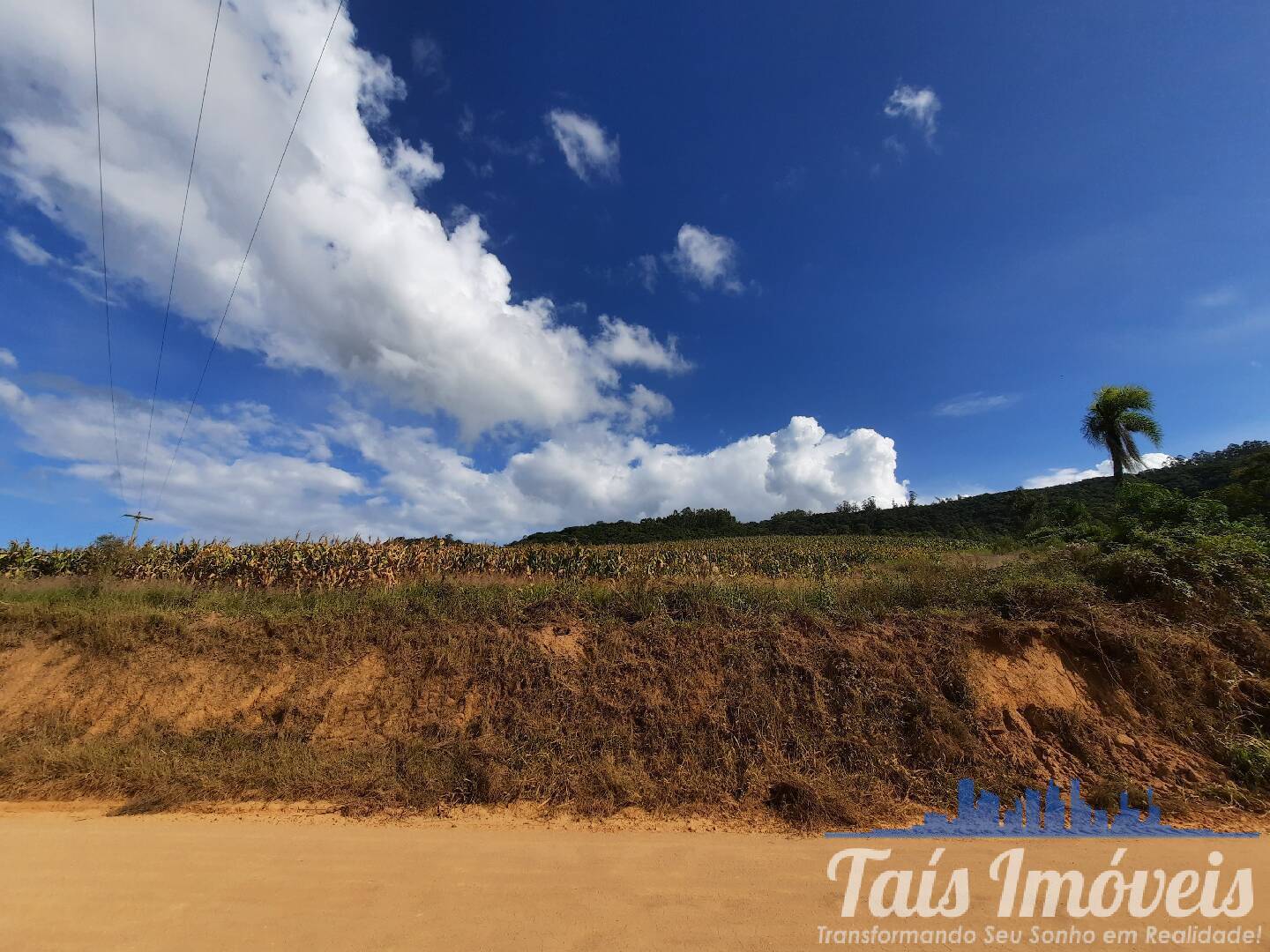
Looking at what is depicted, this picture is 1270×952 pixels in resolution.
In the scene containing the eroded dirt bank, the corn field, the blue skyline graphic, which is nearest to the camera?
the blue skyline graphic

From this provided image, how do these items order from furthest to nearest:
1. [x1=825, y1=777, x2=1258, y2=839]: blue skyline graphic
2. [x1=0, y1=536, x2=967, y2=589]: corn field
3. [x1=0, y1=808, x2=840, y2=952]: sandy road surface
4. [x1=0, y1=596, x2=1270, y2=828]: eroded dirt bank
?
1. [x1=0, y1=536, x2=967, y2=589]: corn field
2. [x1=0, y1=596, x2=1270, y2=828]: eroded dirt bank
3. [x1=825, y1=777, x2=1258, y2=839]: blue skyline graphic
4. [x1=0, y1=808, x2=840, y2=952]: sandy road surface

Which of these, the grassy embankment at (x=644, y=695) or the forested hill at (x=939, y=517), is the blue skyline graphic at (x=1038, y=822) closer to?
the grassy embankment at (x=644, y=695)

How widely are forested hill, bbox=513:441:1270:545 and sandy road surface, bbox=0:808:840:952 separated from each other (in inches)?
1297

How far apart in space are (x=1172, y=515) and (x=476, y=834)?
17742 mm

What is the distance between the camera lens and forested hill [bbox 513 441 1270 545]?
47938 mm

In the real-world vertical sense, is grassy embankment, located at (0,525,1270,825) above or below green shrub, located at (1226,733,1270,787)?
above

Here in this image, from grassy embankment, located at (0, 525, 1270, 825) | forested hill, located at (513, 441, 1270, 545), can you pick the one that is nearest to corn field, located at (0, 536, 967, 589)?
grassy embankment, located at (0, 525, 1270, 825)

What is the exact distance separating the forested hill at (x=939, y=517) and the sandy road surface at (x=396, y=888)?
32.9 meters

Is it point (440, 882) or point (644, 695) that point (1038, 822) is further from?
point (440, 882)

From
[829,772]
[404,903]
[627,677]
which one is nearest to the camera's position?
[404,903]

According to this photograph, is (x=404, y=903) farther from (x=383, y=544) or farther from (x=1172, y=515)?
(x=1172, y=515)

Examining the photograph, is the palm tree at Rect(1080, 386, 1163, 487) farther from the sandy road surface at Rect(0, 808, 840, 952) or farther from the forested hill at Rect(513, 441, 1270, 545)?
the sandy road surface at Rect(0, 808, 840, 952)

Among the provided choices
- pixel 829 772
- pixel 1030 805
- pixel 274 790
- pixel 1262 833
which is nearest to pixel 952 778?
pixel 1030 805

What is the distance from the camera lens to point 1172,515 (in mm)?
13945
